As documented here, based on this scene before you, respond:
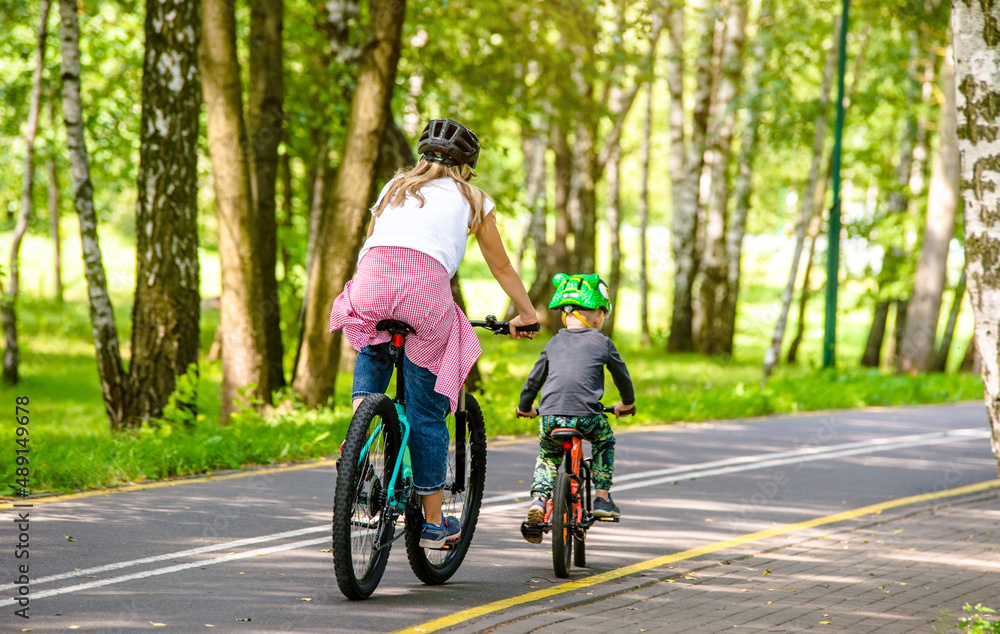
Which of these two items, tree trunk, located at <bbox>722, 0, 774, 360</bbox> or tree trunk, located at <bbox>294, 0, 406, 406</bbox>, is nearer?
tree trunk, located at <bbox>294, 0, 406, 406</bbox>

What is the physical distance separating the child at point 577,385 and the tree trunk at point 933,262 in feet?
57.7

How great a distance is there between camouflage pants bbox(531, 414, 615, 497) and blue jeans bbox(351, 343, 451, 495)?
824 millimetres

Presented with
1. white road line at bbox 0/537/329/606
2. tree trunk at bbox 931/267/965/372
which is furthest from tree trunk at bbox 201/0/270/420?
tree trunk at bbox 931/267/965/372

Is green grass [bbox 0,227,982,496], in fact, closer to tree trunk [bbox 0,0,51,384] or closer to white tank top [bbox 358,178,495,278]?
tree trunk [bbox 0,0,51,384]

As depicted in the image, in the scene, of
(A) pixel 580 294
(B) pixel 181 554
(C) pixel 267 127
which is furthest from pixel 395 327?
(C) pixel 267 127

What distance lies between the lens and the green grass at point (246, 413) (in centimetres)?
802

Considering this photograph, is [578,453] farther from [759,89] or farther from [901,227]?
[901,227]

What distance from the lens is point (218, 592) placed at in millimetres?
5047

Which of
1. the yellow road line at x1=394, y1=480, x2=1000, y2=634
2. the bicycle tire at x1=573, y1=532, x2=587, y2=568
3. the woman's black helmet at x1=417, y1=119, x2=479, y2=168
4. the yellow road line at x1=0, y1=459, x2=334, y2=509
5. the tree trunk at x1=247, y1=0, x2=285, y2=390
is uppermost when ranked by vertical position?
the tree trunk at x1=247, y1=0, x2=285, y2=390

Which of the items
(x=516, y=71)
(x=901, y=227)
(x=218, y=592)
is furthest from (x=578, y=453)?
(x=901, y=227)

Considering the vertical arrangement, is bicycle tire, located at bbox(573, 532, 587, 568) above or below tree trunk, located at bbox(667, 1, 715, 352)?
below

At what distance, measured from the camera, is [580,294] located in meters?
5.94

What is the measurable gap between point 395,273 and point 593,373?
5.07 ft

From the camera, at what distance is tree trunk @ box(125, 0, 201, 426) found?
10281 millimetres
